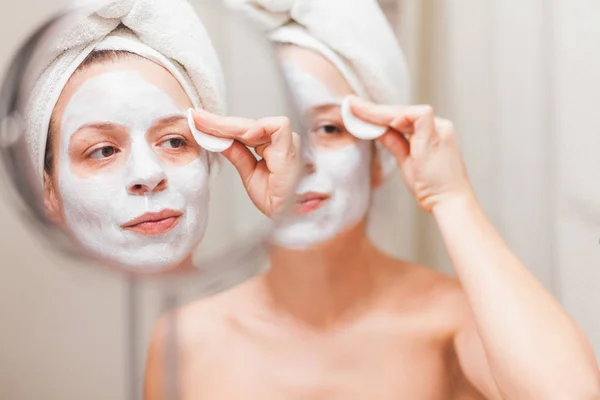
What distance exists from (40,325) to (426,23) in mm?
582

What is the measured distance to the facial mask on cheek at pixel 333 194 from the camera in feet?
2.36

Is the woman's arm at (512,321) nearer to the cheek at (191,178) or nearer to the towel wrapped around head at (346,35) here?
the towel wrapped around head at (346,35)

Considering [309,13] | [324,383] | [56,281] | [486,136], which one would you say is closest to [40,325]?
[56,281]

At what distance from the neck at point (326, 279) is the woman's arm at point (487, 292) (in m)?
0.10

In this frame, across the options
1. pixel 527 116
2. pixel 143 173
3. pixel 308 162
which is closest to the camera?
pixel 143 173

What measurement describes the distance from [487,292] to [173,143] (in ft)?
1.21

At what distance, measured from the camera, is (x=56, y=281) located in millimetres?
678

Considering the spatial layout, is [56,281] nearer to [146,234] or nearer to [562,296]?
[146,234]

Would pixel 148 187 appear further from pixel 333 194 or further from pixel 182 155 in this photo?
pixel 333 194

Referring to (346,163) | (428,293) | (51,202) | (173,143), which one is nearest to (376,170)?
(346,163)

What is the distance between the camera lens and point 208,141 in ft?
2.12

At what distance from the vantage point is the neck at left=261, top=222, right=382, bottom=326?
2.43 feet

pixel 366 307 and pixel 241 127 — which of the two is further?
pixel 366 307

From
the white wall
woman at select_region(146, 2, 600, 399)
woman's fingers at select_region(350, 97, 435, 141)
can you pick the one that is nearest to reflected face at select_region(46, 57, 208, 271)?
woman at select_region(146, 2, 600, 399)
